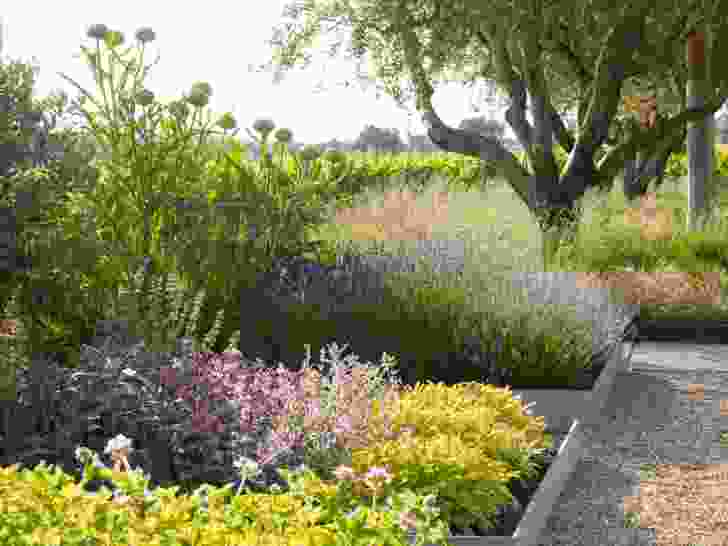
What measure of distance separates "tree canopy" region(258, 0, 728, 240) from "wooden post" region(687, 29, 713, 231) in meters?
0.29

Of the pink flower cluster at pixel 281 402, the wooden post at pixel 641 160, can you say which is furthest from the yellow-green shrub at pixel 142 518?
the wooden post at pixel 641 160

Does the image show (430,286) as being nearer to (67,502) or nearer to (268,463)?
(268,463)

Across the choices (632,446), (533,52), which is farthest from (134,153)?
(533,52)

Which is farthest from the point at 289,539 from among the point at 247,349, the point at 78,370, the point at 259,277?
the point at 259,277

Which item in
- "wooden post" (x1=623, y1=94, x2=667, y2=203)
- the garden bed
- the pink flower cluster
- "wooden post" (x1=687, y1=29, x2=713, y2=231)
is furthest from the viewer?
"wooden post" (x1=623, y1=94, x2=667, y2=203)

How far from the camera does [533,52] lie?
43.8 ft

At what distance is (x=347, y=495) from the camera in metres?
3.14

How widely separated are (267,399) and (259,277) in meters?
2.92

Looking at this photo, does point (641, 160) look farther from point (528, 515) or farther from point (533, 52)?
point (528, 515)

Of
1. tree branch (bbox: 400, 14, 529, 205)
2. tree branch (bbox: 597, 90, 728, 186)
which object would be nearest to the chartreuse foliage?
tree branch (bbox: 597, 90, 728, 186)

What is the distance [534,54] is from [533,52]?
0.18ft

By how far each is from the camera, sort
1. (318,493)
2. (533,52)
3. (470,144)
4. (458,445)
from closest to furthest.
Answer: (318,493) → (458,445) → (533,52) → (470,144)

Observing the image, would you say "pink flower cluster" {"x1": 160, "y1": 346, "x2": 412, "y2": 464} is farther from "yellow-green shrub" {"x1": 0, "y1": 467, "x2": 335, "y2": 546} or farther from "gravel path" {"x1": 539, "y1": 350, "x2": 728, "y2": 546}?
"gravel path" {"x1": 539, "y1": 350, "x2": 728, "y2": 546}

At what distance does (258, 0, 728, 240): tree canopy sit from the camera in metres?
12.7
